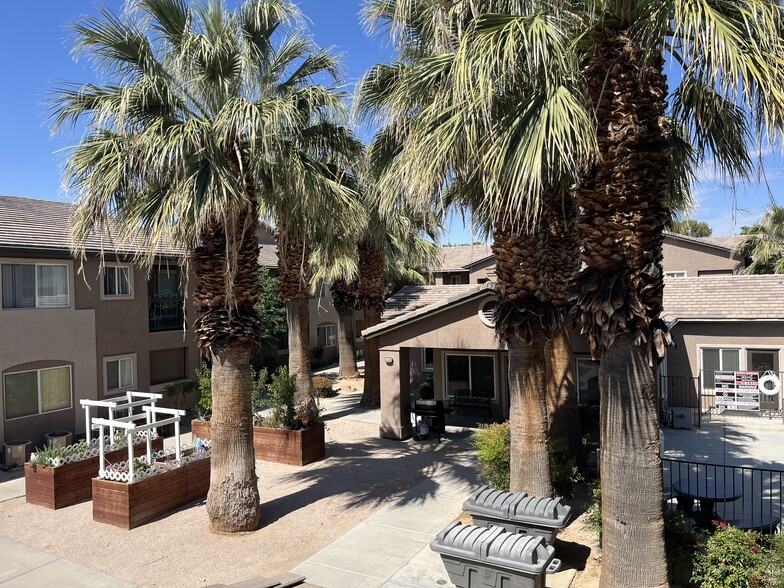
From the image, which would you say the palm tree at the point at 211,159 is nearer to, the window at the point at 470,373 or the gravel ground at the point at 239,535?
the gravel ground at the point at 239,535

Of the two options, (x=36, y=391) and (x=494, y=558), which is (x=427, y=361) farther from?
(x=494, y=558)

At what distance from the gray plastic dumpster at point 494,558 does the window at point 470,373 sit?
450 inches

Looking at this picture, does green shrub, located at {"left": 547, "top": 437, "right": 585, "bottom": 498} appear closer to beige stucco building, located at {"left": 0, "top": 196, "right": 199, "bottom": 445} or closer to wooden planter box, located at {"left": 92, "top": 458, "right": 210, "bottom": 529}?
wooden planter box, located at {"left": 92, "top": 458, "right": 210, "bottom": 529}

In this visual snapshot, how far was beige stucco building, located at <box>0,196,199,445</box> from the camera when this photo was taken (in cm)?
1491

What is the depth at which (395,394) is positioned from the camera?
16.2 metres

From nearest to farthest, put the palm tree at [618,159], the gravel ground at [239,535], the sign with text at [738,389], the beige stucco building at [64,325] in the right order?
1. the palm tree at [618,159]
2. the gravel ground at [239,535]
3. the beige stucco building at [64,325]
4. the sign with text at [738,389]

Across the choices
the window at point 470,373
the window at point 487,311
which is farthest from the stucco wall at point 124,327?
the window at point 487,311

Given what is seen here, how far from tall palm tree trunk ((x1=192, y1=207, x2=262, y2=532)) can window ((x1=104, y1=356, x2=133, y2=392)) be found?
390 inches

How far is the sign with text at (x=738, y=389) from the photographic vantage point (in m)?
16.1

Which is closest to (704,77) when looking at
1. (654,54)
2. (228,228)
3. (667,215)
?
(654,54)

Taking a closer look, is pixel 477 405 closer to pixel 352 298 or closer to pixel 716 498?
pixel 352 298

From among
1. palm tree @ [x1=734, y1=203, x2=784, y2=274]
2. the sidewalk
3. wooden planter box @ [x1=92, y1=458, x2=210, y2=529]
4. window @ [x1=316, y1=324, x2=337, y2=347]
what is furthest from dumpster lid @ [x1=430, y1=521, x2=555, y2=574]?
window @ [x1=316, y1=324, x2=337, y2=347]

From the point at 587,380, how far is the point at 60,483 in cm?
1435

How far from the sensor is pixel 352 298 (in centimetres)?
2430
